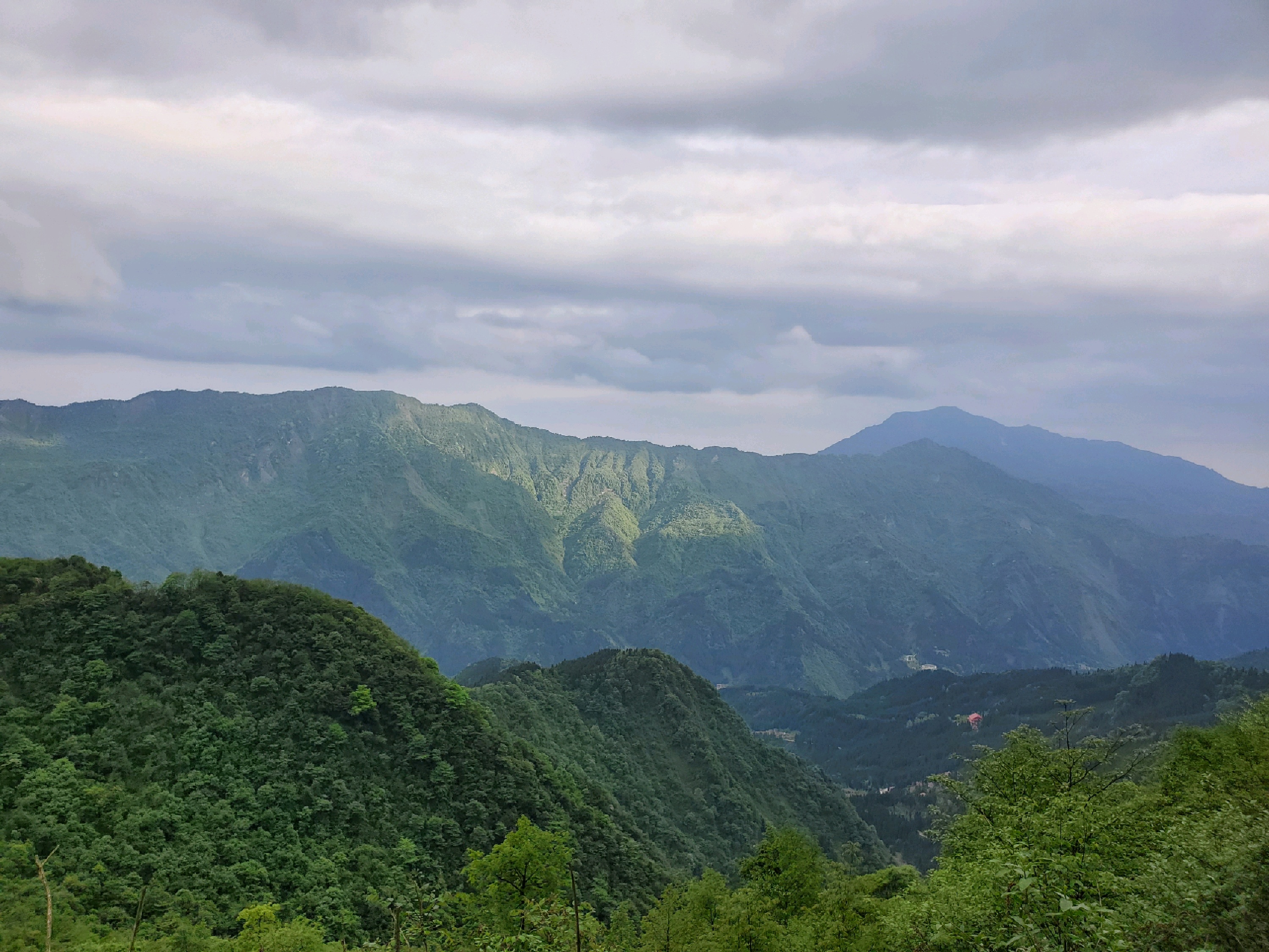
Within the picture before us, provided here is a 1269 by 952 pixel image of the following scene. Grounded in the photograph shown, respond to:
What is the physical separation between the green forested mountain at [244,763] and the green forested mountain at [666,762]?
27.3 m

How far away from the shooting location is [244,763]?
82.8 meters

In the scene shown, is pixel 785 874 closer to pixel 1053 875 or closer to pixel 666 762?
pixel 1053 875

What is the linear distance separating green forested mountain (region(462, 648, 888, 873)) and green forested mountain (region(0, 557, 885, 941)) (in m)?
27.3

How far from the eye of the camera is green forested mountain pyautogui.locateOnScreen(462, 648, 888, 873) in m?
144

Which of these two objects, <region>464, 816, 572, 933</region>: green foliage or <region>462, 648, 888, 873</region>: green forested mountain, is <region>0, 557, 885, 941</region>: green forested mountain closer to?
<region>464, 816, 572, 933</region>: green foliage

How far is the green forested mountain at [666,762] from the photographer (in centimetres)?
14425

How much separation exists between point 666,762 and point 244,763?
103782 mm

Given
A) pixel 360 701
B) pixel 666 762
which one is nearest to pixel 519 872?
pixel 360 701

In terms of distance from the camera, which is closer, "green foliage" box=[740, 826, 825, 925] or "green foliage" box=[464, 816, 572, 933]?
"green foliage" box=[464, 816, 572, 933]

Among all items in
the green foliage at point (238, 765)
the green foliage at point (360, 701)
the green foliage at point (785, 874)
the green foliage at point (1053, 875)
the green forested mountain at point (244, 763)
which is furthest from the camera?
the green foliage at point (360, 701)

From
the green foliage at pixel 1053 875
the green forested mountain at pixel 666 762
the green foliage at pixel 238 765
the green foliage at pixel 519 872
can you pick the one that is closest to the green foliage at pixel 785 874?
the green foliage at pixel 1053 875

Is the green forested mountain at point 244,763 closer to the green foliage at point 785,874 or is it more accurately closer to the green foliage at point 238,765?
the green foliage at point 238,765

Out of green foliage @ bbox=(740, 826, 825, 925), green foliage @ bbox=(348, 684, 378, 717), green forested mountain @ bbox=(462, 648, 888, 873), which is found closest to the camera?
green foliage @ bbox=(740, 826, 825, 925)

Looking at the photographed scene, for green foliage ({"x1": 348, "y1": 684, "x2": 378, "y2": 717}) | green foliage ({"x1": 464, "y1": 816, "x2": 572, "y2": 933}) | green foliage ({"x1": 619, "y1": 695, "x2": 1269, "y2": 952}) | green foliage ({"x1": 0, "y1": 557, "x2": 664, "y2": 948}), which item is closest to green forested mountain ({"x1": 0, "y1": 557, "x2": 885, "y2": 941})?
green foliage ({"x1": 0, "y1": 557, "x2": 664, "y2": 948})
